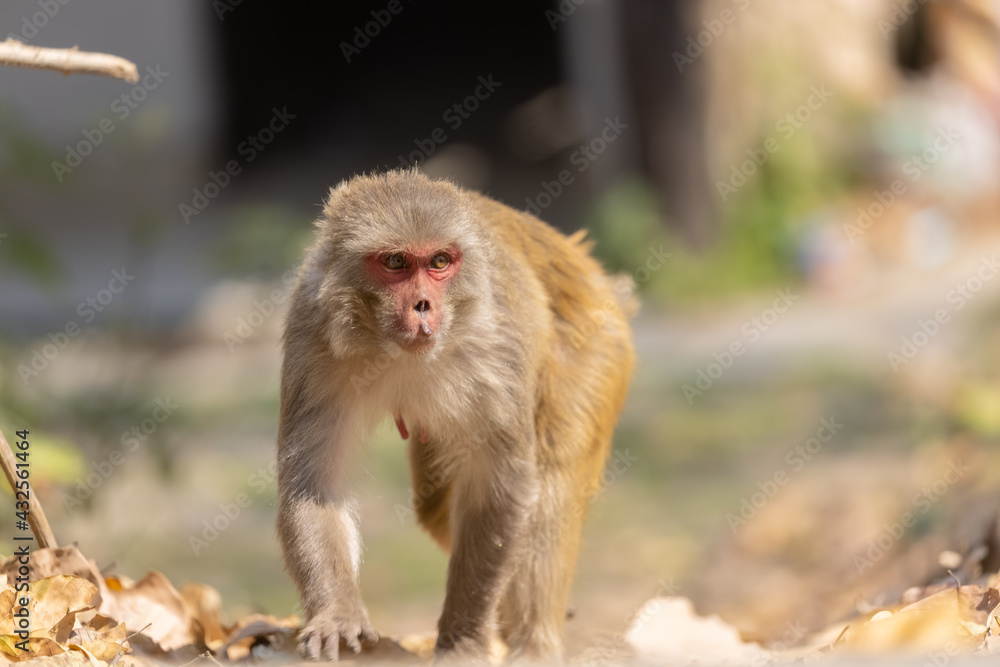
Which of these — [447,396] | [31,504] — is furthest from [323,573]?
[31,504]

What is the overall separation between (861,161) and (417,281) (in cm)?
1304

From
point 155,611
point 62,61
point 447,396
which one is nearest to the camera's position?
point 62,61

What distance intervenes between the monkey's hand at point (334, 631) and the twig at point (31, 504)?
1.09m

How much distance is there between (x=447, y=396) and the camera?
4.70 metres

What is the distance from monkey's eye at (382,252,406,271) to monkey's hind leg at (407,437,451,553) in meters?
1.20

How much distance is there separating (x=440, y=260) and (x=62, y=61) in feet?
5.40

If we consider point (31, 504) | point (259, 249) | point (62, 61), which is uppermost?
point (62, 61)

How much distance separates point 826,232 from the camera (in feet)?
50.0

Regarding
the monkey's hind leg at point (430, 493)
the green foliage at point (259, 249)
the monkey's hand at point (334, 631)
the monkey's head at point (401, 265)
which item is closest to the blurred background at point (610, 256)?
A: the green foliage at point (259, 249)

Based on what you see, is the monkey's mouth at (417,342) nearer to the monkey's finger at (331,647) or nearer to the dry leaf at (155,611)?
the monkey's finger at (331,647)

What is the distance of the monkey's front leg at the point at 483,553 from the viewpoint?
4797mm

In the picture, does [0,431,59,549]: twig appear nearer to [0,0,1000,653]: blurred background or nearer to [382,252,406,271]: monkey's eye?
[0,0,1000,653]: blurred background

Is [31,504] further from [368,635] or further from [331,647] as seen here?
[368,635]

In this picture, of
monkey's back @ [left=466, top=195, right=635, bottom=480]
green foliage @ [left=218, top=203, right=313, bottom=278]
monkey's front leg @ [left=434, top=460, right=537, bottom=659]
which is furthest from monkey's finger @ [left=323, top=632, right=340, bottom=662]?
green foliage @ [left=218, top=203, right=313, bottom=278]
